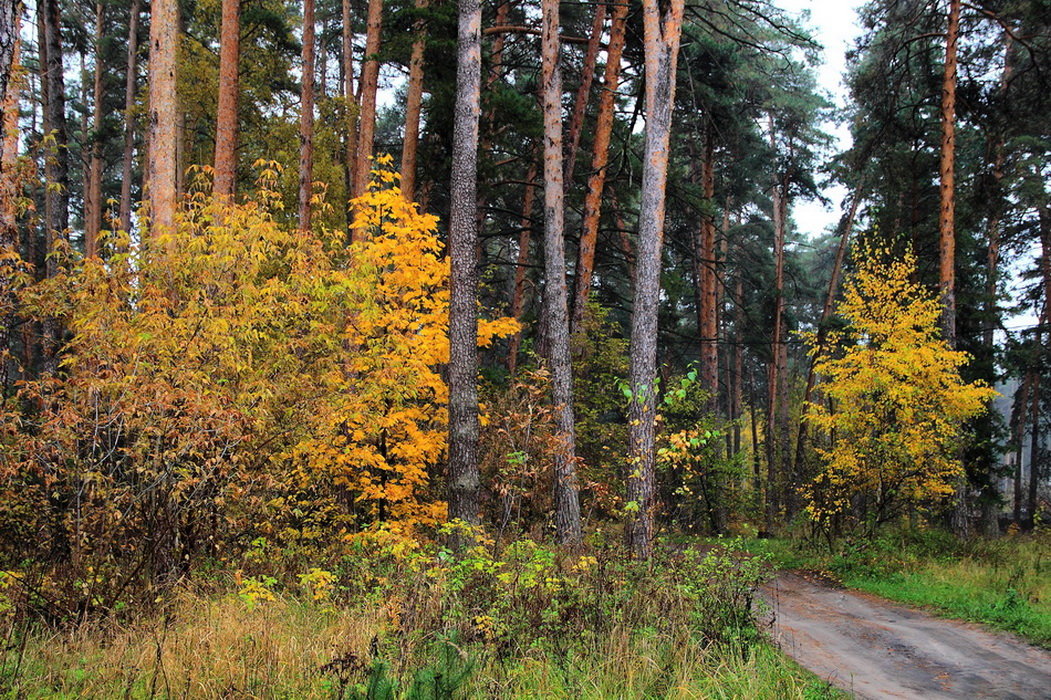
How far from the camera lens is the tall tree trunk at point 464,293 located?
26.8ft

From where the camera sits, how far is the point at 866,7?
54.5 feet

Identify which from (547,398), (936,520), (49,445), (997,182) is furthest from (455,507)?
(936,520)

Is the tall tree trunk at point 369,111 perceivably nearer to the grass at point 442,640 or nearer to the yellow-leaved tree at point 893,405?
the grass at point 442,640

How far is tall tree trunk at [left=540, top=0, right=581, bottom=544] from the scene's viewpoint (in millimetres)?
9328

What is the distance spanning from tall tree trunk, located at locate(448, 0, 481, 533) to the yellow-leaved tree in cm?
817

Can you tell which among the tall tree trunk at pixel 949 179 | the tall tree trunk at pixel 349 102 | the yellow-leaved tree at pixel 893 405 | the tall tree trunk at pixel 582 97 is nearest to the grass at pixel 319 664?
the yellow-leaved tree at pixel 893 405

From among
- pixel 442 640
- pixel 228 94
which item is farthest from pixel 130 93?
pixel 442 640

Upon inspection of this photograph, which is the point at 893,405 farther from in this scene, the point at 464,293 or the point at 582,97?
the point at 464,293

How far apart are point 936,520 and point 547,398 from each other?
47.6ft

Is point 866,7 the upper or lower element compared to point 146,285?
upper

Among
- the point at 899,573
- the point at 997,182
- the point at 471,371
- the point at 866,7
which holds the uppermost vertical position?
the point at 866,7

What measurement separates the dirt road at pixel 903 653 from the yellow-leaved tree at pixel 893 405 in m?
3.61

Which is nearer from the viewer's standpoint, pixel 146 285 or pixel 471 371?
pixel 146 285

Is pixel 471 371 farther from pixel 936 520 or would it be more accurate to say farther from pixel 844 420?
pixel 936 520
